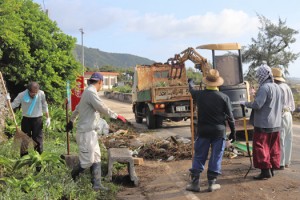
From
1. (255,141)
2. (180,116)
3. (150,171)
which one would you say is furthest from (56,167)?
(180,116)

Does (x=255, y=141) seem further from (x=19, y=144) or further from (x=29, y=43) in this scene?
(x=29, y=43)

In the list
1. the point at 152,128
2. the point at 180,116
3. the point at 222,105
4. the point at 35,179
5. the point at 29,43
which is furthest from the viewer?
the point at 152,128

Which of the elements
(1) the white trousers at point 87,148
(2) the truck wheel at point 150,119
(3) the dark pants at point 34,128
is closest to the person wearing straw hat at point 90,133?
(1) the white trousers at point 87,148

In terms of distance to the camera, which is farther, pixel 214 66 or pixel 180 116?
pixel 180 116

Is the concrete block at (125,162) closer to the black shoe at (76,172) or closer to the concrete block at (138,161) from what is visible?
the black shoe at (76,172)

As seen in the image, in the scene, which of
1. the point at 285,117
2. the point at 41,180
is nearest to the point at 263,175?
the point at 285,117

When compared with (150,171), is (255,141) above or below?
above

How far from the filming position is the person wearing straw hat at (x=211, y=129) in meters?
6.05

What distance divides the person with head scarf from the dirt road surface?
0.29 meters

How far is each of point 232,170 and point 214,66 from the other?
5.16 meters

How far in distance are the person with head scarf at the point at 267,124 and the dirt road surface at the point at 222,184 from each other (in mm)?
287

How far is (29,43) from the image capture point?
42.0 ft

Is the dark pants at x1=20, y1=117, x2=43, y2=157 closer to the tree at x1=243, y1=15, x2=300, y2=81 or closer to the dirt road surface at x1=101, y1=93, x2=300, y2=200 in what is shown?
the dirt road surface at x1=101, y1=93, x2=300, y2=200

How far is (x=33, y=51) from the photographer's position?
13062mm
